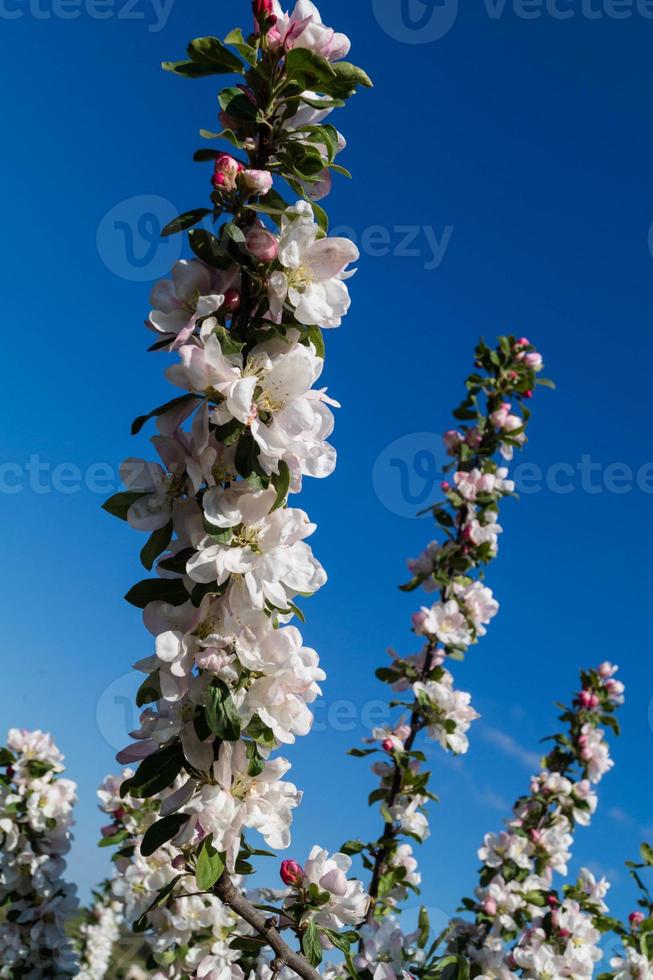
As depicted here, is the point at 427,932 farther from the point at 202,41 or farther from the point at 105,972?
the point at 105,972

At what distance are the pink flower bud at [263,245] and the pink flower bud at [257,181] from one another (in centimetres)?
10

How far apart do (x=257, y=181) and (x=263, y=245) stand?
152mm

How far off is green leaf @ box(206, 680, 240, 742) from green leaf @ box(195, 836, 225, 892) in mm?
250

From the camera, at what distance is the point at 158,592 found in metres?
1.87

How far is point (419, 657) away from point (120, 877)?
6.59 ft

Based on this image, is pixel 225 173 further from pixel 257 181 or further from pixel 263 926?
pixel 263 926

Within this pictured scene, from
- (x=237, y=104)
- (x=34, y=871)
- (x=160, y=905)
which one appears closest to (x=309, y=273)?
(x=237, y=104)

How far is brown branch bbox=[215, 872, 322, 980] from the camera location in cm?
185

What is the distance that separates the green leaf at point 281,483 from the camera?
1.85 metres

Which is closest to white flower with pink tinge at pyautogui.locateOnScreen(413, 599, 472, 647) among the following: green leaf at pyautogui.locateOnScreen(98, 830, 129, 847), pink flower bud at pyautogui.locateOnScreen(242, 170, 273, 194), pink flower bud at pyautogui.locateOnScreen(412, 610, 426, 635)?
pink flower bud at pyautogui.locateOnScreen(412, 610, 426, 635)

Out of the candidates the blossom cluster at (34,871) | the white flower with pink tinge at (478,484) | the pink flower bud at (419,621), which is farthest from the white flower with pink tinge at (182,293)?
the blossom cluster at (34,871)

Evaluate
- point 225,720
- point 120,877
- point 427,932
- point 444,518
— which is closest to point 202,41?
point 225,720

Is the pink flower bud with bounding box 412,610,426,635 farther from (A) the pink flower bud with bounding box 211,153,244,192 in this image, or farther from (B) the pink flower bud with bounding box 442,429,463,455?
(A) the pink flower bud with bounding box 211,153,244,192

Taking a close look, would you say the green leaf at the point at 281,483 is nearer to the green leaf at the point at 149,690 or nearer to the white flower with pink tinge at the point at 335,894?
the green leaf at the point at 149,690
